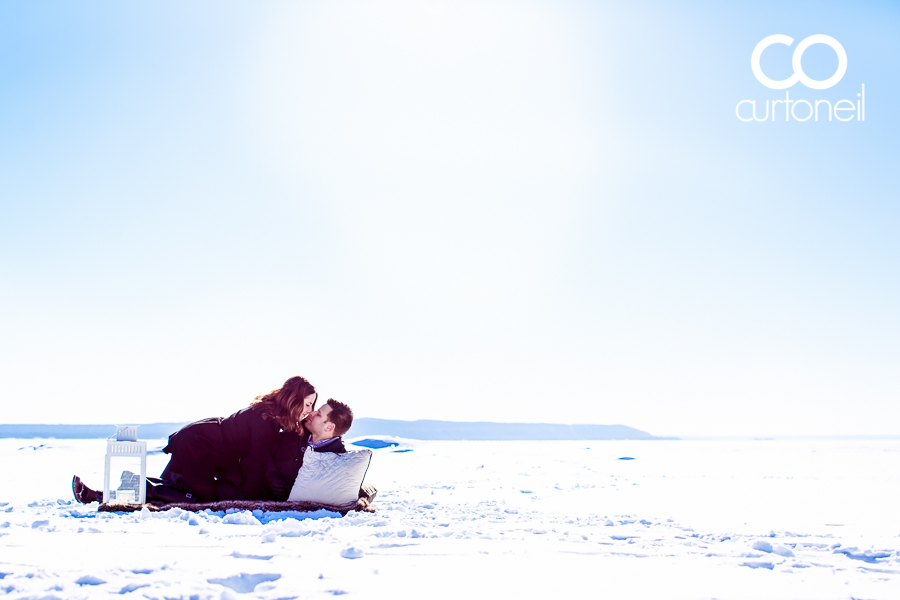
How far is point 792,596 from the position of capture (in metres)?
2.20

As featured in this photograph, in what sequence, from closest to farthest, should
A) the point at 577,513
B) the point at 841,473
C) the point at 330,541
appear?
the point at 330,541 → the point at 577,513 → the point at 841,473

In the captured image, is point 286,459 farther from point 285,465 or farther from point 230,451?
point 230,451

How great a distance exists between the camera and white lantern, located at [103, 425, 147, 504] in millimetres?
3559

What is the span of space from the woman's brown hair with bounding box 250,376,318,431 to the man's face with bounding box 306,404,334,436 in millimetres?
103

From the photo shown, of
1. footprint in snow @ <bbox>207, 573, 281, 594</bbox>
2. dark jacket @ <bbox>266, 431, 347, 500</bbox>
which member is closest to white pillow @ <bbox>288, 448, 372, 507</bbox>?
dark jacket @ <bbox>266, 431, 347, 500</bbox>

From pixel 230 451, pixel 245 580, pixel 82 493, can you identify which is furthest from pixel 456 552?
pixel 82 493

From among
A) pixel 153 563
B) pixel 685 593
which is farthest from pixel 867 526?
pixel 153 563

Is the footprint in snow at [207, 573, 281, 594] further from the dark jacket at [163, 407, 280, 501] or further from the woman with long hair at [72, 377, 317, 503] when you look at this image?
the dark jacket at [163, 407, 280, 501]

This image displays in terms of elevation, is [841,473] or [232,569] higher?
[232,569]

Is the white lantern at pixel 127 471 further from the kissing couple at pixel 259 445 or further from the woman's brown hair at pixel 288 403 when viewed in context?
the woman's brown hair at pixel 288 403

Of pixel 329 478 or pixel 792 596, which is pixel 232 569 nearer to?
pixel 329 478

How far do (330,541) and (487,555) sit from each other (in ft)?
2.75

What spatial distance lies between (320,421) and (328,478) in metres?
0.42

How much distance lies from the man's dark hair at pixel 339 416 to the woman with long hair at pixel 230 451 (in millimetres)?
153
